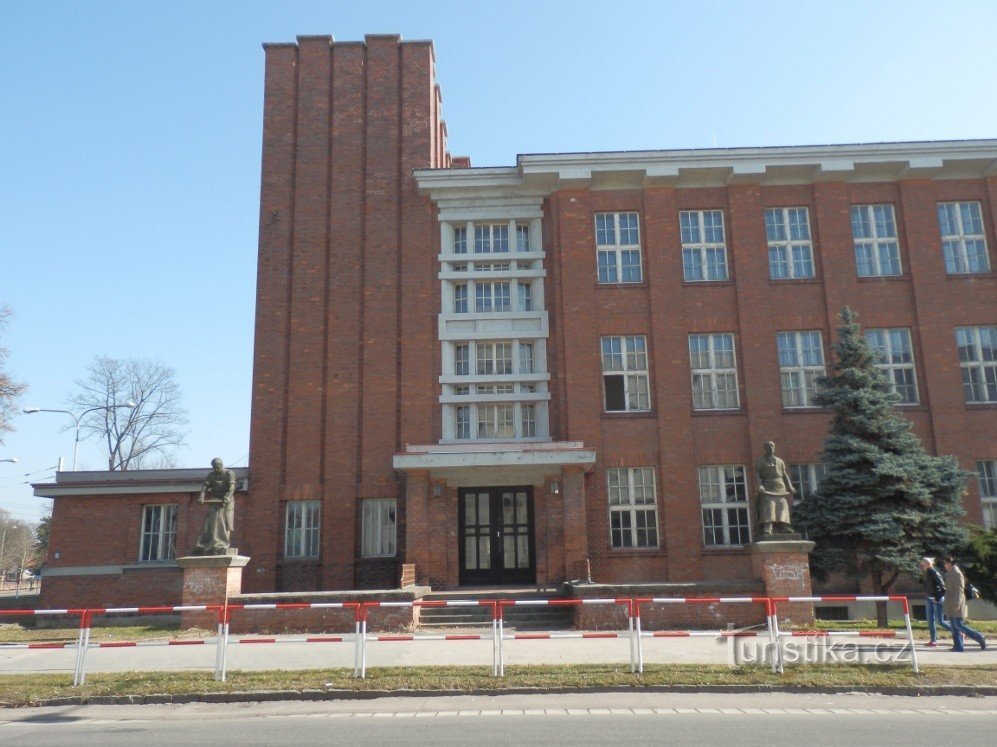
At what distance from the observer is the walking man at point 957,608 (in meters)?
12.7

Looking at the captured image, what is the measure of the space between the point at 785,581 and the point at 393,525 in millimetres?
10853

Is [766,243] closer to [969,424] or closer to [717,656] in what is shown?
[969,424]

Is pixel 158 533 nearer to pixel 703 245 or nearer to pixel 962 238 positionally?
pixel 703 245

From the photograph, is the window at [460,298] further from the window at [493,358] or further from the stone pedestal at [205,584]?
the stone pedestal at [205,584]

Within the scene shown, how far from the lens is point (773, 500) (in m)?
17.1

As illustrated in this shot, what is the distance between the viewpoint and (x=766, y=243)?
23469 millimetres

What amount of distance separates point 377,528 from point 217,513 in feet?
18.8

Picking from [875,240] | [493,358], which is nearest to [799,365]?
[875,240]

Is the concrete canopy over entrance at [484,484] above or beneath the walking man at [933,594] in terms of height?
above

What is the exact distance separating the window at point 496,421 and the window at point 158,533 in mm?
9228

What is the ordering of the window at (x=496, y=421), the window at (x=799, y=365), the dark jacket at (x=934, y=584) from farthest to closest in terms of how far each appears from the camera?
the window at (x=496, y=421) < the window at (x=799, y=365) < the dark jacket at (x=934, y=584)

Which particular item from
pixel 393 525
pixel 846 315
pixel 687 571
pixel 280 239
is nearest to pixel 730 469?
pixel 687 571

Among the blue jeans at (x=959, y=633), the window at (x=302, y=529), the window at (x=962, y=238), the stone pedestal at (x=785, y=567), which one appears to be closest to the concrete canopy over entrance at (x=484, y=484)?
the window at (x=302, y=529)

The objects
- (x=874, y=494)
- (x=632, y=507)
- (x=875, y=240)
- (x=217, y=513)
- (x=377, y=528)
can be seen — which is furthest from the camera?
(x=875, y=240)
